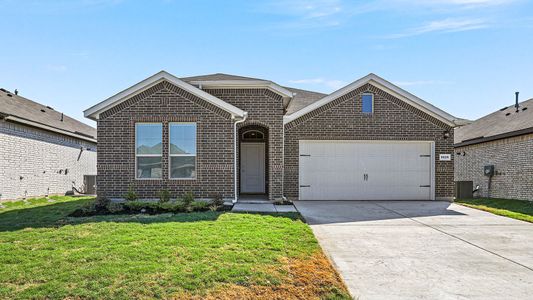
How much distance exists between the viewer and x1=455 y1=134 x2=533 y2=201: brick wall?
14.6m

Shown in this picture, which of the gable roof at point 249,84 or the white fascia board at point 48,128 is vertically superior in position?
the gable roof at point 249,84

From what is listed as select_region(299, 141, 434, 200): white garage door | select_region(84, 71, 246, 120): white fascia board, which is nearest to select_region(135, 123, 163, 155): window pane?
select_region(84, 71, 246, 120): white fascia board

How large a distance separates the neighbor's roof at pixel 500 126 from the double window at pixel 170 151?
12353 mm

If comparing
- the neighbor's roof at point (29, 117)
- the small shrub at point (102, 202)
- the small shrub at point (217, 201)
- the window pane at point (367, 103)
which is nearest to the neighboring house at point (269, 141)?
the window pane at point (367, 103)

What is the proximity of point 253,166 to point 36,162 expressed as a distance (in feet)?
29.5

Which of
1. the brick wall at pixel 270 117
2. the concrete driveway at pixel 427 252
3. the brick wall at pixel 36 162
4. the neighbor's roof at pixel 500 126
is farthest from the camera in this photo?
the neighbor's roof at pixel 500 126

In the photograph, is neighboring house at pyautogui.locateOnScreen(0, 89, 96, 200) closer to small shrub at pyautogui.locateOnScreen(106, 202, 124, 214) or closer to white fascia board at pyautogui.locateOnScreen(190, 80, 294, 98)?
small shrub at pyautogui.locateOnScreen(106, 202, 124, 214)

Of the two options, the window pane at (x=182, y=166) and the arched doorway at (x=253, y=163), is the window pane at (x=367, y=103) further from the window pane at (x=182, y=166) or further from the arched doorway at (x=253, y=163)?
the window pane at (x=182, y=166)

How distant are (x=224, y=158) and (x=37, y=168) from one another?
9152mm

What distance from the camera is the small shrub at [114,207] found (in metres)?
10.2

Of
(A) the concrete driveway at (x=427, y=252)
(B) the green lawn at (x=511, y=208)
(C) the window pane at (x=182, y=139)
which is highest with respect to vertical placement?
(C) the window pane at (x=182, y=139)

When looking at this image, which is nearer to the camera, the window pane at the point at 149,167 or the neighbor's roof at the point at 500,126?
the window pane at the point at 149,167

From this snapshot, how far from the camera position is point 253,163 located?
16.3 m

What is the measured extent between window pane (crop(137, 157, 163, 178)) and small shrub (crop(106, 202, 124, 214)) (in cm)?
154
